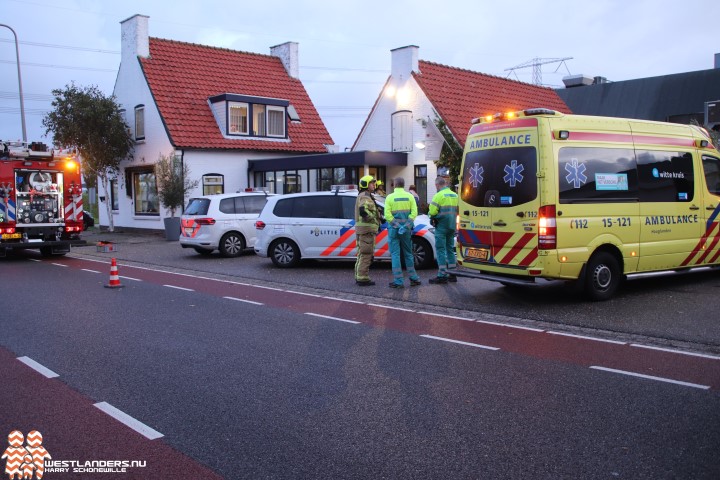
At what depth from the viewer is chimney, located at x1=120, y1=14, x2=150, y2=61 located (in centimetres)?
2661

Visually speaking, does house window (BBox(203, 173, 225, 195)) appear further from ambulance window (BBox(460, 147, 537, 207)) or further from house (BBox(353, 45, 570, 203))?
ambulance window (BBox(460, 147, 537, 207))

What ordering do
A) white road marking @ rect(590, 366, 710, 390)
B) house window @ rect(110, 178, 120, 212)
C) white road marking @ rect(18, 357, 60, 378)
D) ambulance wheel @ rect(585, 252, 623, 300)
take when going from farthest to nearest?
house window @ rect(110, 178, 120, 212)
ambulance wheel @ rect(585, 252, 623, 300)
white road marking @ rect(18, 357, 60, 378)
white road marking @ rect(590, 366, 710, 390)

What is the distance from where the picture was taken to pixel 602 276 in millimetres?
9523

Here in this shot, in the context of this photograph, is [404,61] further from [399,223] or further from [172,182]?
[399,223]

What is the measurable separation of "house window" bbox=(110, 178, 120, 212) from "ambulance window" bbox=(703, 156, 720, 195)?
80.7ft

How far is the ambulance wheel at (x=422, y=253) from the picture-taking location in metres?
13.7

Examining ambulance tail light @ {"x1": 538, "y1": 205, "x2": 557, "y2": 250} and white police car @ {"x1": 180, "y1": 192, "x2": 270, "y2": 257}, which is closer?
ambulance tail light @ {"x1": 538, "y1": 205, "x2": 557, "y2": 250}

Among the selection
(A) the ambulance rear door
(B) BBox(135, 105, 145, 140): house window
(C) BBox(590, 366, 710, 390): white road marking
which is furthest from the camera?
(B) BBox(135, 105, 145, 140): house window

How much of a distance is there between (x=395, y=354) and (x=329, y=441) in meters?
2.45

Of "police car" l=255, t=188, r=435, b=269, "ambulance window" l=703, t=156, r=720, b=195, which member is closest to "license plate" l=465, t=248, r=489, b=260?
"police car" l=255, t=188, r=435, b=269

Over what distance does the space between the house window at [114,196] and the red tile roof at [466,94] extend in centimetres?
1424

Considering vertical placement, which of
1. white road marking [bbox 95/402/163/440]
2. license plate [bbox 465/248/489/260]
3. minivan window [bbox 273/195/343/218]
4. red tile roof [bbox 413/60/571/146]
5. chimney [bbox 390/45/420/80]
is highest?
chimney [bbox 390/45/420/80]

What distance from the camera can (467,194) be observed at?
10336mm

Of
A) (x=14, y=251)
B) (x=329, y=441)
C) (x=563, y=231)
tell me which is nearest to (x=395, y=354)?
(x=329, y=441)
